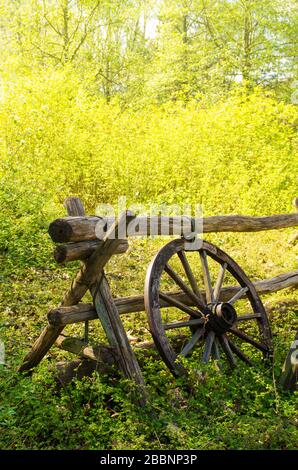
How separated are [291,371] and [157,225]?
1681mm

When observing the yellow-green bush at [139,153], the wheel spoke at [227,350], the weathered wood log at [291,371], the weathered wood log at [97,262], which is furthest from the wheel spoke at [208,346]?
the yellow-green bush at [139,153]

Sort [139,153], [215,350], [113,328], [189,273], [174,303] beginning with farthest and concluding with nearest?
[139,153]
[189,273]
[215,350]
[174,303]
[113,328]

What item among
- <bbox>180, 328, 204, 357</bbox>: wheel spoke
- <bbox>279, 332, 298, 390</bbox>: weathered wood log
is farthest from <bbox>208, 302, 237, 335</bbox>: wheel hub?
<bbox>279, 332, 298, 390</bbox>: weathered wood log

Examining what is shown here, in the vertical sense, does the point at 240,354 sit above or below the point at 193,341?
below

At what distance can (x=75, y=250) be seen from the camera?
4.57 metres

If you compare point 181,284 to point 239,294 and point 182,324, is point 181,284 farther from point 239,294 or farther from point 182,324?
point 239,294

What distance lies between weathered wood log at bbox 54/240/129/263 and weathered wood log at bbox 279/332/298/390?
5.65 feet

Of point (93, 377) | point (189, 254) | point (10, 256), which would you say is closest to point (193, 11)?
point (189, 254)

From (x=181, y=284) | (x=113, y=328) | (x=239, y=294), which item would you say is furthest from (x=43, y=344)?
(x=239, y=294)

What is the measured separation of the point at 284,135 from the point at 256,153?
77 centimetres

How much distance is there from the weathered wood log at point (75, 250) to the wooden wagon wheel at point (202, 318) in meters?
0.59

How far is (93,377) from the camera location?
15.8 feet

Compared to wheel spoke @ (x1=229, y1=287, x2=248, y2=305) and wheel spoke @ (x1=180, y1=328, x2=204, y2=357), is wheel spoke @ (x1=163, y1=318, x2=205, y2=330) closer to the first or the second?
wheel spoke @ (x1=180, y1=328, x2=204, y2=357)

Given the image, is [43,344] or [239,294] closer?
[43,344]
